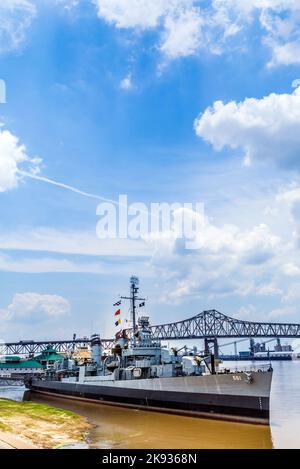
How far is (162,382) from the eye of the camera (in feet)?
115

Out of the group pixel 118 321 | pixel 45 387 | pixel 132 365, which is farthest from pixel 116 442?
pixel 45 387

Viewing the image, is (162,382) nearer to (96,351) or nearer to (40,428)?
(40,428)

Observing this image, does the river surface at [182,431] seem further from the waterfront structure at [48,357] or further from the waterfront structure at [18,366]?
the waterfront structure at [18,366]

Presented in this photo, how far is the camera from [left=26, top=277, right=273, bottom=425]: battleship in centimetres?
3031

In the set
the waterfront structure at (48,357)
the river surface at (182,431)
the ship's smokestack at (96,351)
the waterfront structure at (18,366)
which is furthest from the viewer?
the waterfront structure at (18,366)

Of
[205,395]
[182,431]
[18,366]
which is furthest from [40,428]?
[18,366]

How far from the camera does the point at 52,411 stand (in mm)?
36344

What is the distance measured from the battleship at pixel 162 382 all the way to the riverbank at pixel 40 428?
6.69 metres

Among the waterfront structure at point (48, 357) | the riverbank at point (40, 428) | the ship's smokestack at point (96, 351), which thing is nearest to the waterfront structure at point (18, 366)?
the waterfront structure at point (48, 357)

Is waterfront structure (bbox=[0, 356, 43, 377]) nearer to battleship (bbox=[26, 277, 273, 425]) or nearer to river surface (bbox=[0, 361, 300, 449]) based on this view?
battleship (bbox=[26, 277, 273, 425])

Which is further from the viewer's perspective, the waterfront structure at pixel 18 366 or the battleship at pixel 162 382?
the waterfront structure at pixel 18 366

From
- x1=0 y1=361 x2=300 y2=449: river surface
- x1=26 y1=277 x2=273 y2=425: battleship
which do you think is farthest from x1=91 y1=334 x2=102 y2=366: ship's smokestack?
x1=0 y1=361 x2=300 y2=449: river surface

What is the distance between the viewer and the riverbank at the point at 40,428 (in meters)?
20.2
